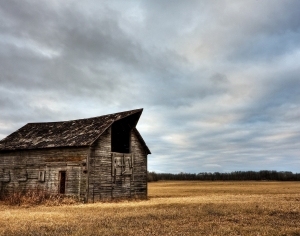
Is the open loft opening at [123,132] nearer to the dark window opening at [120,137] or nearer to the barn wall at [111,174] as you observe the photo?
the dark window opening at [120,137]

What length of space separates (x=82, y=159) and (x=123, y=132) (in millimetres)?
5217

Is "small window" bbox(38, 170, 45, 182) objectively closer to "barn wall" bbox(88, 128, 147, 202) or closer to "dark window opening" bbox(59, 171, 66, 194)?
"dark window opening" bbox(59, 171, 66, 194)

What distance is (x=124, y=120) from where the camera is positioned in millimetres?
29531

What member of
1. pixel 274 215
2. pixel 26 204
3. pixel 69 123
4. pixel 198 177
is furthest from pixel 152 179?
pixel 274 215

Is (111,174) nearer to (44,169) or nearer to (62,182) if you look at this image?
(62,182)

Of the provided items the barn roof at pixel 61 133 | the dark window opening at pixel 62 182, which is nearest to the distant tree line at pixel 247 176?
the barn roof at pixel 61 133

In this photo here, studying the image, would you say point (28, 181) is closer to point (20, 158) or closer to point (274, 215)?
point (20, 158)

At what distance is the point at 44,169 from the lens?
2756 cm

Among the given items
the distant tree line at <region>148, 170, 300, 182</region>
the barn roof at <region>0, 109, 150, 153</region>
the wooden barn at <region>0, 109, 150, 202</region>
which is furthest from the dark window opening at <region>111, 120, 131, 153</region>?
the distant tree line at <region>148, 170, 300, 182</region>

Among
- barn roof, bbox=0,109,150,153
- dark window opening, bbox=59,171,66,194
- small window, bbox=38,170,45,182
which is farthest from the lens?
small window, bbox=38,170,45,182

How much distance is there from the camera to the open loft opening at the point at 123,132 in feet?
96.8

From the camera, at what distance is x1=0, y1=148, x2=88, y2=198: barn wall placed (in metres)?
25.9

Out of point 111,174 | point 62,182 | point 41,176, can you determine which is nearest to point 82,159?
point 62,182

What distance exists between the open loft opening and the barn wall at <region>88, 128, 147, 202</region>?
23.2 inches
